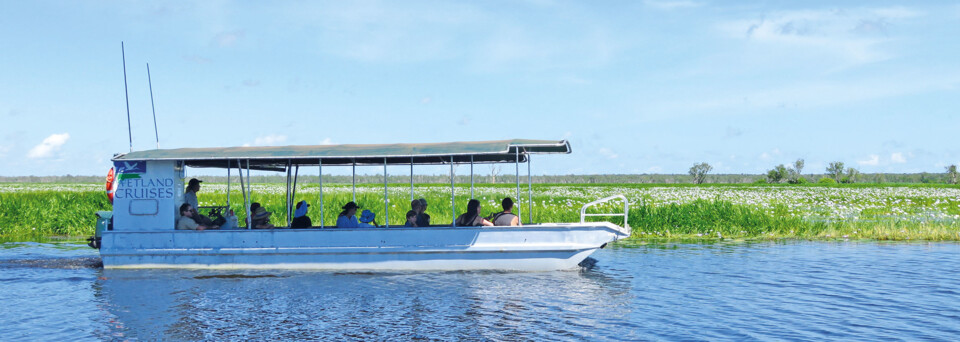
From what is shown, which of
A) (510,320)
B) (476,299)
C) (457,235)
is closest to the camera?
(510,320)

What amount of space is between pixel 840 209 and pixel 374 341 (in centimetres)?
3108

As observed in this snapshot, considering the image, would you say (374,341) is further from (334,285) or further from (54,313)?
(54,313)

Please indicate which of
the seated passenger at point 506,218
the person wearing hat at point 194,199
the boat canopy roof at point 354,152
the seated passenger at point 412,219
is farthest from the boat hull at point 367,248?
the boat canopy roof at point 354,152

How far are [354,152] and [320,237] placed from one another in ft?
5.90

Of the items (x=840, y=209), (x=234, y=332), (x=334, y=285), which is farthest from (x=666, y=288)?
(x=840, y=209)

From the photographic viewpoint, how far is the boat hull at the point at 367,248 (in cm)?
1481

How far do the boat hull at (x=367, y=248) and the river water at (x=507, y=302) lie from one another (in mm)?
253

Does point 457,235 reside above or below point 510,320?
above

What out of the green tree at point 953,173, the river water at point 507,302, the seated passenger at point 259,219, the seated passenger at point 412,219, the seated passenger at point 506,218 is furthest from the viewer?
the green tree at point 953,173

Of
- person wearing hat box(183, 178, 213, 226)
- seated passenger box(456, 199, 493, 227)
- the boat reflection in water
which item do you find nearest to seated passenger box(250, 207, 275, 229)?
person wearing hat box(183, 178, 213, 226)

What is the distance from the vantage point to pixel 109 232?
615 inches

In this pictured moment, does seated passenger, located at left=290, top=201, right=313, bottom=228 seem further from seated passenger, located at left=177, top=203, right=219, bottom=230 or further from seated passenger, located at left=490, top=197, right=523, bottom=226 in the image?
seated passenger, located at left=490, top=197, right=523, bottom=226

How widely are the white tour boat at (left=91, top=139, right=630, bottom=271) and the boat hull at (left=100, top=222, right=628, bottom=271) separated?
2cm

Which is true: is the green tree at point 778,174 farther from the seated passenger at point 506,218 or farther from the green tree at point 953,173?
the seated passenger at point 506,218
